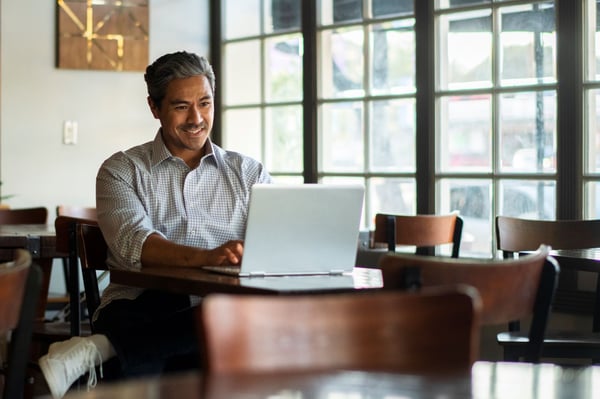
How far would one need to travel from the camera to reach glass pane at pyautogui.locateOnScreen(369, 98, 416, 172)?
16.9 ft

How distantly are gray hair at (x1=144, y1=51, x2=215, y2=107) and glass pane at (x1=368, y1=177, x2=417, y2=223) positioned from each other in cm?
234

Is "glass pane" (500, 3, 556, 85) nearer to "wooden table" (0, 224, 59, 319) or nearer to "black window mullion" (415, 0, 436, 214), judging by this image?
"black window mullion" (415, 0, 436, 214)

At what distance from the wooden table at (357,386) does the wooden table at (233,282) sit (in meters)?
0.94

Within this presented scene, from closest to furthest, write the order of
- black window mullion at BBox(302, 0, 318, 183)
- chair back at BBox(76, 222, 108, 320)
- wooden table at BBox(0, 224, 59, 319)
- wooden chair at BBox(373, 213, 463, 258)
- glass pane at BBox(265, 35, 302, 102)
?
1. chair back at BBox(76, 222, 108, 320)
2. wooden table at BBox(0, 224, 59, 319)
3. wooden chair at BBox(373, 213, 463, 258)
4. black window mullion at BBox(302, 0, 318, 183)
5. glass pane at BBox(265, 35, 302, 102)

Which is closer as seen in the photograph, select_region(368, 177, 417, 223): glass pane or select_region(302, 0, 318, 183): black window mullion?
select_region(368, 177, 417, 223): glass pane

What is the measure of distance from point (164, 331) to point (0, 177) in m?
3.60

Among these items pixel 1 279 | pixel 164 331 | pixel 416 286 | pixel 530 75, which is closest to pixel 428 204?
pixel 530 75

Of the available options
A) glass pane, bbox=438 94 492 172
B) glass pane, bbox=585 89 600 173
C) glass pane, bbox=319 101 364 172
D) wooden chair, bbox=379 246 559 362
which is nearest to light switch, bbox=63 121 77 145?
glass pane, bbox=319 101 364 172

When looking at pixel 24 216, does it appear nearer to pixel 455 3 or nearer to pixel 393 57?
pixel 393 57

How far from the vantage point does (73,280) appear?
10.3 feet

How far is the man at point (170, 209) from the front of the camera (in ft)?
8.33

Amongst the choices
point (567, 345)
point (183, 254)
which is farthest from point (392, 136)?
point (183, 254)

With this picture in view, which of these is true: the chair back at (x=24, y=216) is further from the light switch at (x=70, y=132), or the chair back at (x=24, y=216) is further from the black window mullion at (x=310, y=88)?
the black window mullion at (x=310, y=88)

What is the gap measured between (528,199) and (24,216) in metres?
2.36
